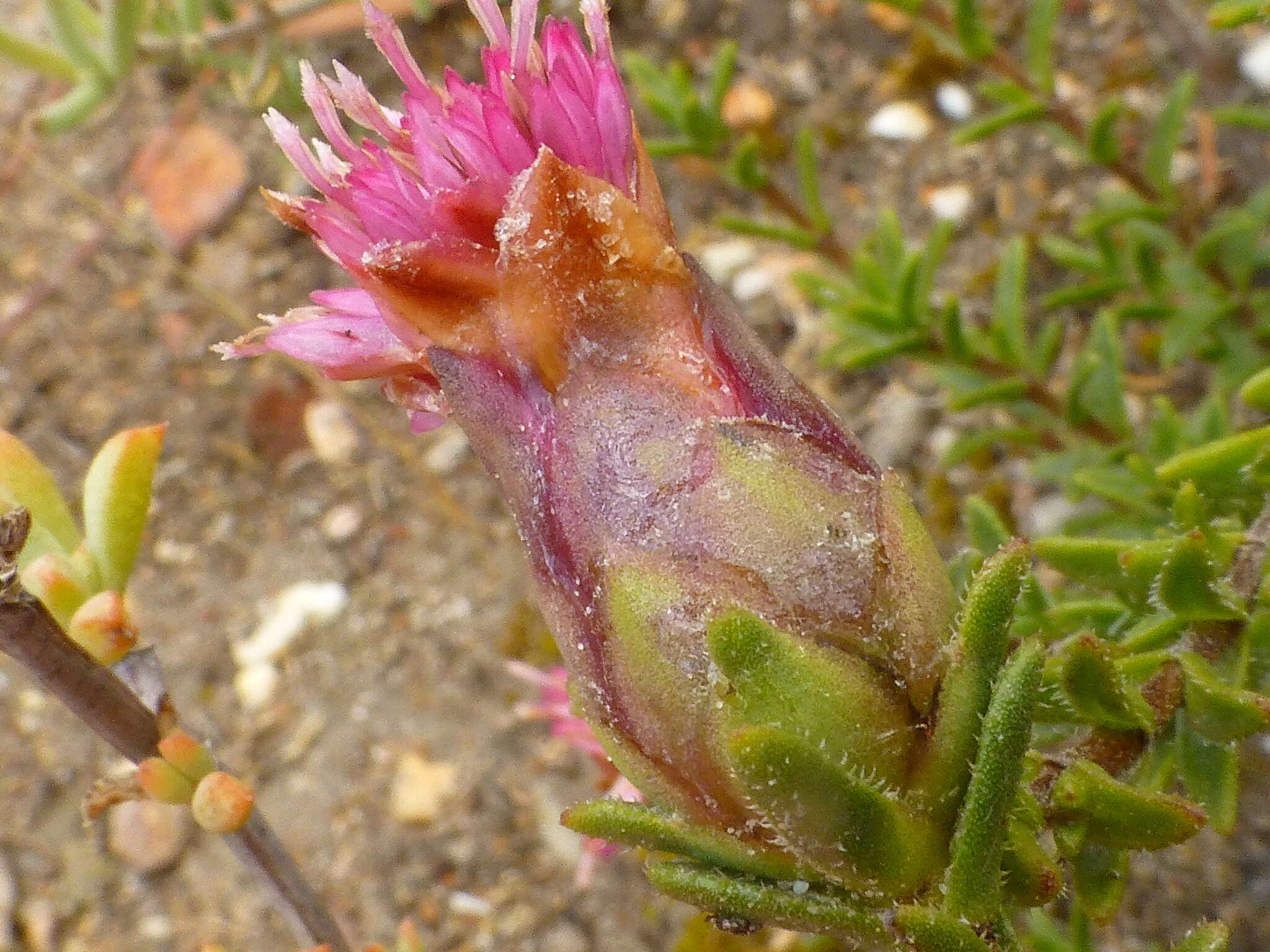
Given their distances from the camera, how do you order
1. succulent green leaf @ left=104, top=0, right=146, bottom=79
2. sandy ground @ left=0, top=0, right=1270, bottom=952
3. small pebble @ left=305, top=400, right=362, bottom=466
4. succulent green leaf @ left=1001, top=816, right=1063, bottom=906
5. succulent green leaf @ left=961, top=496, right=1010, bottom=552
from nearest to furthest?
succulent green leaf @ left=1001, top=816, right=1063, bottom=906 < succulent green leaf @ left=961, top=496, right=1010, bottom=552 < succulent green leaf @ left=104, top=0, right=146, bottom=79 < sandy ground @ left=0, top=0, right=1270, bottom=952 < small pebble @ left=305, top=400, right=362, bottom=466

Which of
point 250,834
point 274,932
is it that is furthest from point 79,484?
point 250,834

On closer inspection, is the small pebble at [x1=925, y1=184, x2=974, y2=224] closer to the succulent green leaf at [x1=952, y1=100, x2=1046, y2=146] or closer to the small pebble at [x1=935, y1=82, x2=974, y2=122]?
the small pebble at [x1=935, y1=82, x2=974, y2=122]

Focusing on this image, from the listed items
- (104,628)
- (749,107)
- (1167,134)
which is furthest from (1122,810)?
(749,107)

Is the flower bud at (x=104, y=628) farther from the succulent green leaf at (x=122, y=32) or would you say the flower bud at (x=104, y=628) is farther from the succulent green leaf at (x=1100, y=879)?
the succulent green leaf at (x=122, y=32)

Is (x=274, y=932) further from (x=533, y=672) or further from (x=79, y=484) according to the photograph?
(x=79, y=484)

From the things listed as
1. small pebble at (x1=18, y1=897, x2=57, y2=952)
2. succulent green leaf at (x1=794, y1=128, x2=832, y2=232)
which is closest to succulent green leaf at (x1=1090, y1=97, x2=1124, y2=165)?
succulent green leaf at (x1=794, y1=128, x2=832, y2=232)

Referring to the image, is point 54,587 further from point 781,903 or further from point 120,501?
point 781,903

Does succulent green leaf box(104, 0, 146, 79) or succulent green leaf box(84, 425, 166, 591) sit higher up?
succulent green leaf box(104, 0, 146, 79)
